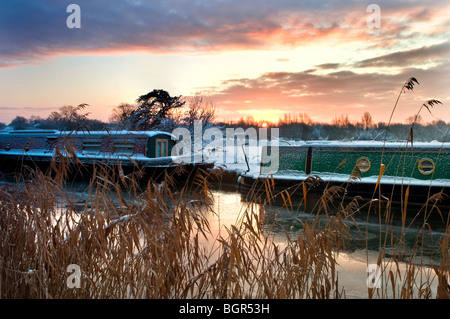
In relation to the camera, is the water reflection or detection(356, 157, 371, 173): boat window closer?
the water reflection

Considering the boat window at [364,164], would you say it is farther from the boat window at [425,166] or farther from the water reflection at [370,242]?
the water reflection at [370,242]

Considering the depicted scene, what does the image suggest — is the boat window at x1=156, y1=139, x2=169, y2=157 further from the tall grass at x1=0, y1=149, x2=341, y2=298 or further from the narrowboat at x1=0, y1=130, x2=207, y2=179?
the tall grass at x1=0, y1=149, x2=341, y2=298

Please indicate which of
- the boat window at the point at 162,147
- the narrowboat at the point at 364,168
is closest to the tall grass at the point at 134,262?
the narrowboat at the point at 364,168

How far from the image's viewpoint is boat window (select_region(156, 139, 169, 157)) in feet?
43.1

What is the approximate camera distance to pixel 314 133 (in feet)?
116

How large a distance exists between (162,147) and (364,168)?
282 inches

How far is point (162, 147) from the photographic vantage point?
13414 mm

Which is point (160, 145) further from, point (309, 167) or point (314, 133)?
point (314, 133)

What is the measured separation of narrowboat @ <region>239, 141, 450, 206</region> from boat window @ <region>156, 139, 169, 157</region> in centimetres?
369

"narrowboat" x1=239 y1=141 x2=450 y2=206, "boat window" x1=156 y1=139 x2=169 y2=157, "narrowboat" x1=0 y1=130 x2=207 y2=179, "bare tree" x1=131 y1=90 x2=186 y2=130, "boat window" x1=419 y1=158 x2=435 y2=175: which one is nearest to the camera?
"narrowboat" x1=239 y1=141 x2=450 y2=206

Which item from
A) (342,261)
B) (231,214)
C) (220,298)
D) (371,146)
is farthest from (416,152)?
(220,298)

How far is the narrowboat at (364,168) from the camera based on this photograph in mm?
8391

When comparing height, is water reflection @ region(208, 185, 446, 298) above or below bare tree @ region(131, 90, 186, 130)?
below

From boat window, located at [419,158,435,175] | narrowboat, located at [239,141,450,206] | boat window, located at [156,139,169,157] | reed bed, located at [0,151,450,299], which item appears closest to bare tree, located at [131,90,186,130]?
boat window, located at [156,139,169,157]
